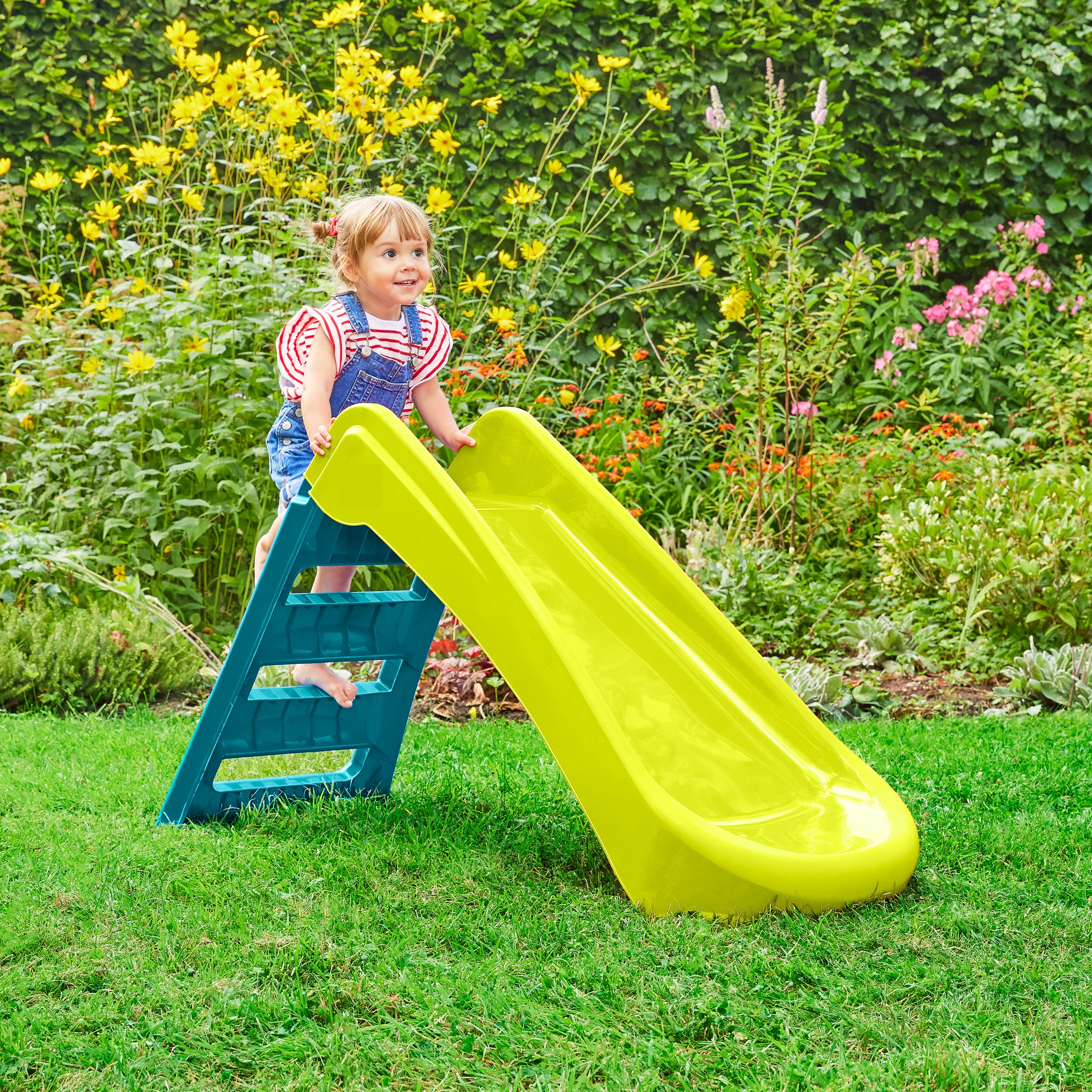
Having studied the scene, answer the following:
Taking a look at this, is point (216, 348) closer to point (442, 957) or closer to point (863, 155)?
point (442, 957)

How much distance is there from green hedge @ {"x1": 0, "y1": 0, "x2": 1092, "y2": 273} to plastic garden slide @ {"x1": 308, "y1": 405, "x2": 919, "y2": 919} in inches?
143

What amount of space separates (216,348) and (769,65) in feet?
8.62

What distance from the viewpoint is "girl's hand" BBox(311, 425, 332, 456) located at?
2.73 metres

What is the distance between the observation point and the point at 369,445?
260 cm

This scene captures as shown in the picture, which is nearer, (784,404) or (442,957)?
(442,957)

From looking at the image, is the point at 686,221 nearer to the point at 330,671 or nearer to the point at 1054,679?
the point at 1054,679

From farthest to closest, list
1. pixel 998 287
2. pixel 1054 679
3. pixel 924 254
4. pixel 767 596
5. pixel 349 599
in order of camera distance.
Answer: pixel 998 287
pixel 924 254
pixel 767 596
pixel 1054 679
pixel 349 599

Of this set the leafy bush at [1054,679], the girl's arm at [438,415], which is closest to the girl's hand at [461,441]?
the girl's arm at [438,415]

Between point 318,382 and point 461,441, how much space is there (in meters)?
0.47

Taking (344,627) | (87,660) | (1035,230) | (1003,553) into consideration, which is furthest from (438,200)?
(1035,230)

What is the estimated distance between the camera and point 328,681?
3020 millimetres

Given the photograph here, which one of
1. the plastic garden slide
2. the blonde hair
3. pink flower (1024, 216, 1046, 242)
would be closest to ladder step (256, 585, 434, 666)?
the plastic garden slide

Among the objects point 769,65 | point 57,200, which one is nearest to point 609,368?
point 769,65

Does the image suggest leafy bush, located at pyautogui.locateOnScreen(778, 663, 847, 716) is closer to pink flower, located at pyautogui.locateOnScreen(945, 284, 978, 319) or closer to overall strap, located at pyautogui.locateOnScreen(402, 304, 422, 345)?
overall strap, located at pyautogui.locateOnScreen(402, 304, 422, 345)
